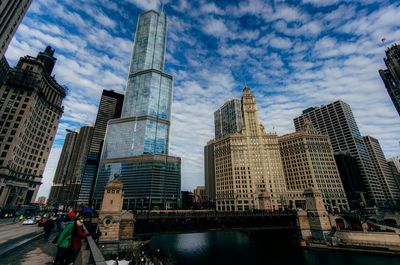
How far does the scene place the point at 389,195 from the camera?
177m

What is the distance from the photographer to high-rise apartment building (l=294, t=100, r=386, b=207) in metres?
167

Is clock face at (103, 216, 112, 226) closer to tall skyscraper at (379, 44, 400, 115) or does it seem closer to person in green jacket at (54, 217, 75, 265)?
person in green jacket at (54, 217, 75, 265)

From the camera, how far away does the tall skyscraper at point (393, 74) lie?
108 metres

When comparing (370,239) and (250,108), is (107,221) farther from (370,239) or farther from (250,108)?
(250,108)

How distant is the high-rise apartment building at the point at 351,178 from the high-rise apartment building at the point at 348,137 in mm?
9870

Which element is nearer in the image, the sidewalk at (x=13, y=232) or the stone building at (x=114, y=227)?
the sidewalk at (x=13, y=232)

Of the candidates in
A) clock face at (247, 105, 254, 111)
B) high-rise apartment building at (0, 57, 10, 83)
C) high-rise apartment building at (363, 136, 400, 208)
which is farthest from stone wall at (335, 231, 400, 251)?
high-rise apartment building at (363, 136, 400, 208)

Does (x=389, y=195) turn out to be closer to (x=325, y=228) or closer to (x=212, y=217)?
(x=325, y=228)

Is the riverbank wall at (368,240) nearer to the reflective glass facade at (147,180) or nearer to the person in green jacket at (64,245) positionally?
the person in green jacket at (64,245)

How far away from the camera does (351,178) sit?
156375 mm

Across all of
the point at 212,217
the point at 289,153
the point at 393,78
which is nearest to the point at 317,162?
the point at 289,153

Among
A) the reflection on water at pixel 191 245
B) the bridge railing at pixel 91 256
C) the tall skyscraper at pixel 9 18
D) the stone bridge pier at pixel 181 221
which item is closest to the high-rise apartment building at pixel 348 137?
the stone bridge pier at pixel 181 221

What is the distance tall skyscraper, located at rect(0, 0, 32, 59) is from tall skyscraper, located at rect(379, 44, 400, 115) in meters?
165

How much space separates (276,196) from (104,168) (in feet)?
503
